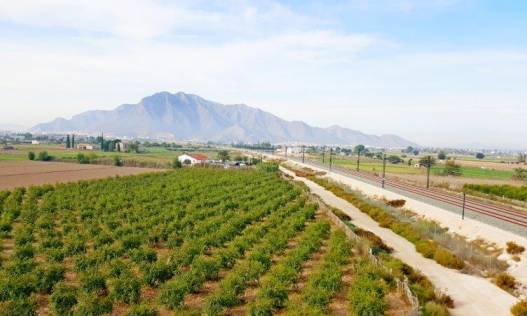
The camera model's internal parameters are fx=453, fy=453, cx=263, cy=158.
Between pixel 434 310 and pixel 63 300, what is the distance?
14.7 meters

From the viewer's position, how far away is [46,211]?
1553 inches

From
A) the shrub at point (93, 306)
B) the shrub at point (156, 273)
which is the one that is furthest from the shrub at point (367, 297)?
the shrub at point (93, 306)

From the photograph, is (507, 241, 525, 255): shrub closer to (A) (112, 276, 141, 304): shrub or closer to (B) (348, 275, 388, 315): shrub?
(B) (348, 275, 388, 315): shrub

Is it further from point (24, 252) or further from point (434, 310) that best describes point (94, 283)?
point (434, 310)

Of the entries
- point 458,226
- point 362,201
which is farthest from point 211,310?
point 362,201

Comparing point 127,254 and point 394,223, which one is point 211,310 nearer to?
point 127,254

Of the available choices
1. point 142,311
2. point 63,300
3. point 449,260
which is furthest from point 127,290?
point 449,260

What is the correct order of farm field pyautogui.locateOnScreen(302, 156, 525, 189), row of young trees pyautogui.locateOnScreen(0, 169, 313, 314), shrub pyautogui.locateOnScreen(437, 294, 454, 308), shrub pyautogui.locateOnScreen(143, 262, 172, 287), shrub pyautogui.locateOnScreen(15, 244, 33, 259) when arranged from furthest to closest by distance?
farm field pyautogui.locateOnScreen(302, 156, 525, 189), shrub pyautogui.locateOnScreen(15, 244, 33, 259), shrub pyautogui.locateOnScreen(143, 262, 172, 287), shrub pyautogui.locateOnScreen(437, 294, 454, 308), row of young trees pyautogui.locateOnScreen(0, 169, 313, 314)

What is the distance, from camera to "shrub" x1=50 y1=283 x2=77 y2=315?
17.1m

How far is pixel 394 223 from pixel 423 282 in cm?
1781

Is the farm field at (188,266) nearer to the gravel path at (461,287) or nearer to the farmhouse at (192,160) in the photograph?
the gravel path at (461,287)

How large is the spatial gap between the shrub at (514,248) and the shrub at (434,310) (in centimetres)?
1328

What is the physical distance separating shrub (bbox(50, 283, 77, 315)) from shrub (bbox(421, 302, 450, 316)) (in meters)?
13.8

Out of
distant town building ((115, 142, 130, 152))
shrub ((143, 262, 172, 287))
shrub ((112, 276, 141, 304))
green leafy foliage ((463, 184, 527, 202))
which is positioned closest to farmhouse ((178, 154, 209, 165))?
distant town building ((115, 142, 130, 152))
